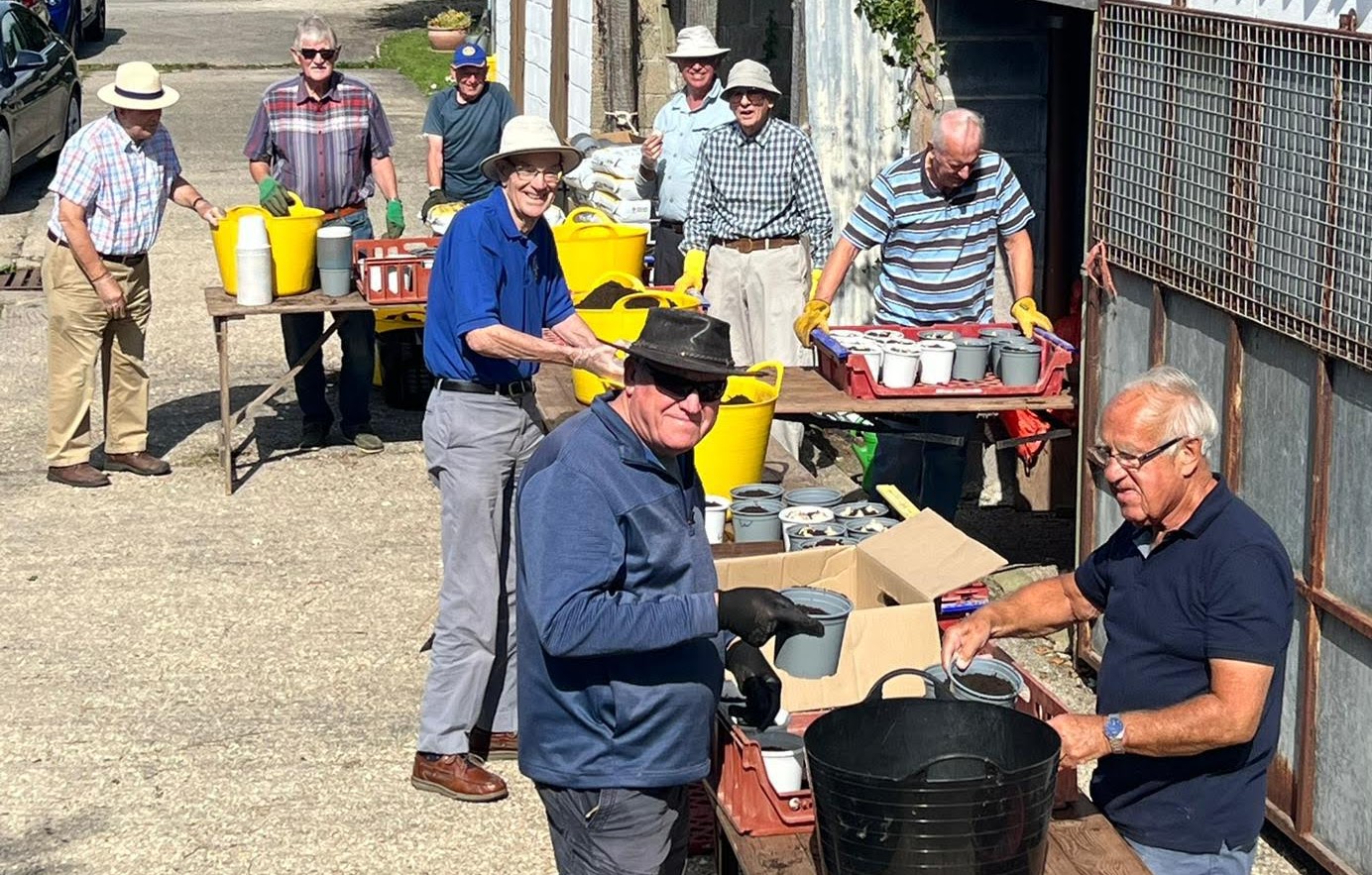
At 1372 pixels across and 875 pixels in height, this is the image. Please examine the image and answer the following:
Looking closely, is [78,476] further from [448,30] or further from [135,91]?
[448,30]

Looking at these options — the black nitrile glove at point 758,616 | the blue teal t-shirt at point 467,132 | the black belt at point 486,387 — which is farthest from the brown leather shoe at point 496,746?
the blue teal t-shirt at point 467,132

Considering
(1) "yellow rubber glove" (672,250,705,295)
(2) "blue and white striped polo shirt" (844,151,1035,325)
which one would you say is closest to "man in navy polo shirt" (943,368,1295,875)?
(2) "blue and white striped polo shirt" (844,151,1035,325)

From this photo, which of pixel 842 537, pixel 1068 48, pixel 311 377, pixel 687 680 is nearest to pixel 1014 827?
pixel 687 680

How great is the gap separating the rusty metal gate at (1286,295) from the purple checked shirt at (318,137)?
459cm

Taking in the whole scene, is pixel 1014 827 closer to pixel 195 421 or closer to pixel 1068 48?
pixel 1068 48

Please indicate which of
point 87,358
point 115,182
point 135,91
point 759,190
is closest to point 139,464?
point 87,358

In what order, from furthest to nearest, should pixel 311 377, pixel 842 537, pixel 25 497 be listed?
pixel 311 377 → pixel 25 497 → pixel 842 537

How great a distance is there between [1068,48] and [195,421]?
547 cm

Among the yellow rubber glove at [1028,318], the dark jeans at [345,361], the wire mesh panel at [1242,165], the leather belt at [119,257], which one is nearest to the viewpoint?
the wire mesh panel at [1242,165]

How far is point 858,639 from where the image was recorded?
4.94 metres

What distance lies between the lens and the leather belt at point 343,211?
10148 mm

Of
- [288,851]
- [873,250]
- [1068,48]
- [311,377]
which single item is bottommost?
[288,851]

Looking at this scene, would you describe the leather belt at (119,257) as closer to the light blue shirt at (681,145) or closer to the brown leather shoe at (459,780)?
the light blue shirt at (681,145)

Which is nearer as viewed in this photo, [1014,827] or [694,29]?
[1014,827]
